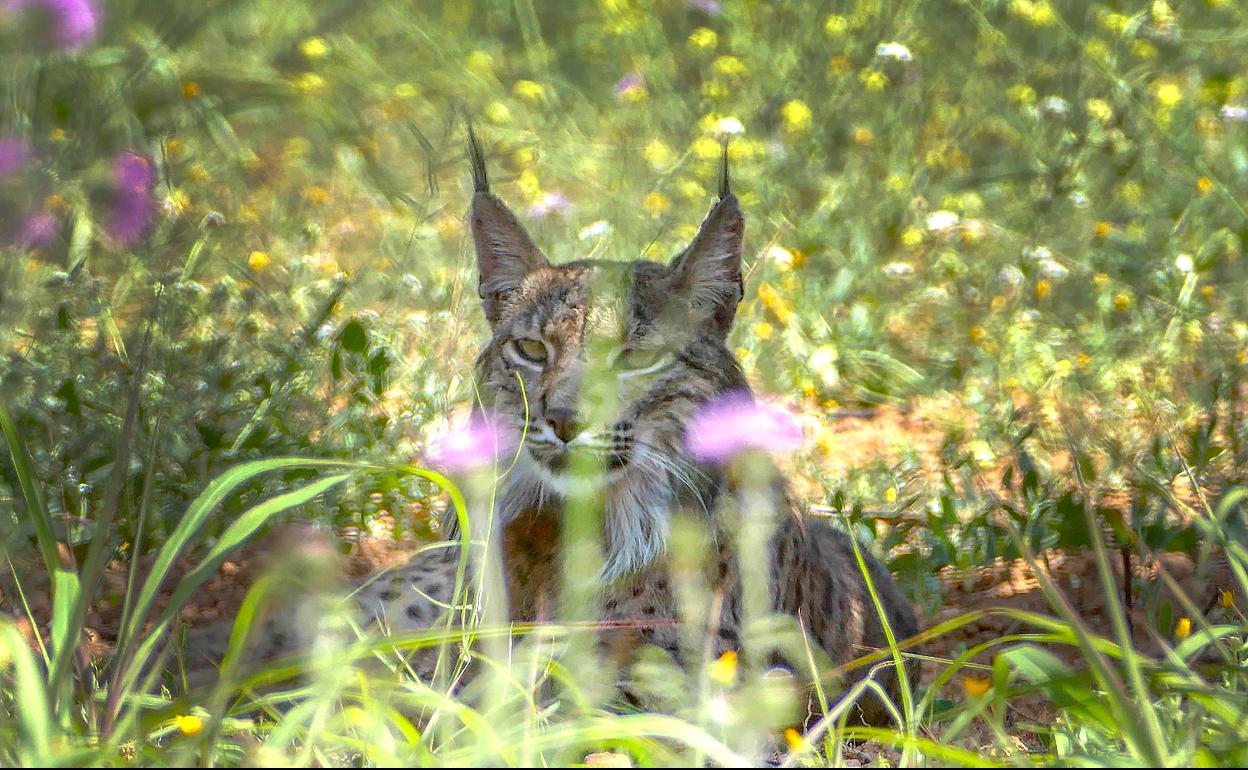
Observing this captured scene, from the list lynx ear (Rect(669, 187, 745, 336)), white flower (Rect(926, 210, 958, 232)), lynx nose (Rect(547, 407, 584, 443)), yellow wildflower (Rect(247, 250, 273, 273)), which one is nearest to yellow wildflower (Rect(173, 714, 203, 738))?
lynx nose (Rect(547, 407, 584, 443))

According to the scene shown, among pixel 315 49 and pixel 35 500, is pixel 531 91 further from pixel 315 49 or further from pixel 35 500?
pixel 35 500

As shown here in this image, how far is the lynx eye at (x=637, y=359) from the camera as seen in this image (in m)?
3.66

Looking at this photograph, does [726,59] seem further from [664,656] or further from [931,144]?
[664,656]

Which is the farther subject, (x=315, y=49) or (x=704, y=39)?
(x=704, y=39)

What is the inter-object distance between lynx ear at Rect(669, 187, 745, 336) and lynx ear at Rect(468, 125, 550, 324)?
393 mm

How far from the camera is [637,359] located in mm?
3670

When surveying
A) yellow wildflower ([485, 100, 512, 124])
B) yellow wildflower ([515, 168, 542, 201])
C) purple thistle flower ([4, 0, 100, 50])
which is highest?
purple thistle flower ([4, 0, 100, 50])

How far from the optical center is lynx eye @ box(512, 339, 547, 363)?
374 centimetres

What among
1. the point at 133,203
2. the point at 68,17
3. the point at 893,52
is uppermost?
the point at 68,17

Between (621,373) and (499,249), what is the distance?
54 centimetres

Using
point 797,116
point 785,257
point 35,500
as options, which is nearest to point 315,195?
point 785,257

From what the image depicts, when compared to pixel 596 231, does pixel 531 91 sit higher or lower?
higher

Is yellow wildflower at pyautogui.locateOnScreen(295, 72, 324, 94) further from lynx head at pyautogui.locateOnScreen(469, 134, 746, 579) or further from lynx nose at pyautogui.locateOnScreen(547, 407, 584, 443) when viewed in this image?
lynx nose at pyautogui.locateOnScreen(547, 407, 584, 443)

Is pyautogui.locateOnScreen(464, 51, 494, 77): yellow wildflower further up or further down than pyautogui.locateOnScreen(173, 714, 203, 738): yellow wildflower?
further up
